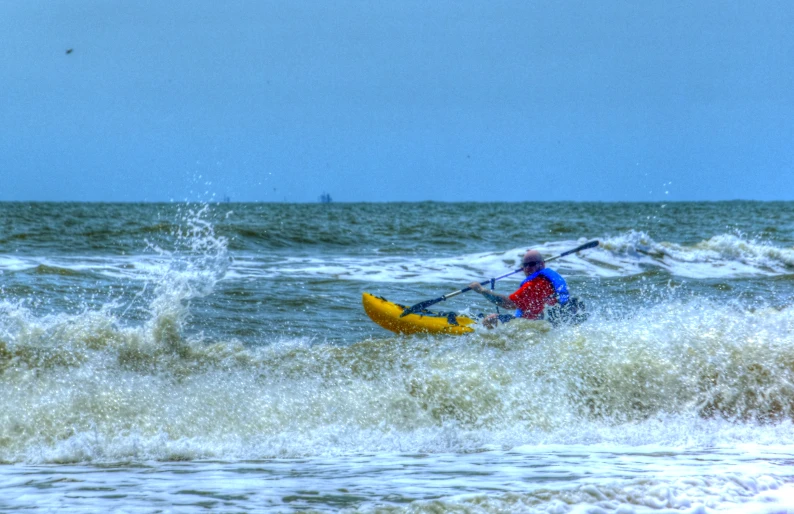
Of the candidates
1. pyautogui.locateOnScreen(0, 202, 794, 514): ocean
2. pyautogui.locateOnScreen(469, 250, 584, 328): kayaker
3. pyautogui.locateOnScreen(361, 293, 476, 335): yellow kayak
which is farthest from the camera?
pyautogui.locateOnScreen(361, 293, 476, 335): yellow kayak

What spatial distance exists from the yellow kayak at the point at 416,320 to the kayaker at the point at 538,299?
0.32m

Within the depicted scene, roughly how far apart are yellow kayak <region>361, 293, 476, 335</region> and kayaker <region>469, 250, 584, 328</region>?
0.32 m

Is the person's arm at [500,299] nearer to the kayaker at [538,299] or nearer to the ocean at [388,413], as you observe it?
the kayaker at [538,299]

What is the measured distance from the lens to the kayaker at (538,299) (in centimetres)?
877

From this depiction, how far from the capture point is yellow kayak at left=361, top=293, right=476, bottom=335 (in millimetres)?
9164

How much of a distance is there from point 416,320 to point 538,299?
1489mm

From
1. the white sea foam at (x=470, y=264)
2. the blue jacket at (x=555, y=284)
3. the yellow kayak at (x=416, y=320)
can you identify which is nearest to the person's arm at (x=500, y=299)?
the blue jacket at (x=555, y=284)

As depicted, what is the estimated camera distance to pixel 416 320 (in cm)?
959

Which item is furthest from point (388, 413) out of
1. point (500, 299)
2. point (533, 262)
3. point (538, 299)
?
point (533, 262)

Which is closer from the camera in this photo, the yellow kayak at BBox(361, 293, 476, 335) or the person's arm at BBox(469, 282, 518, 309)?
the yellow kayak at BBox(361, 293, 476, 335)

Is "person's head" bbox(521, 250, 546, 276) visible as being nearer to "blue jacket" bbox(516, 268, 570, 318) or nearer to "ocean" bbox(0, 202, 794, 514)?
"blue jacket" bbox(516, 268, 570, 318)

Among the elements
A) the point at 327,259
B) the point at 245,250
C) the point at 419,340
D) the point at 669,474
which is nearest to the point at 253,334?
the point at 419,340

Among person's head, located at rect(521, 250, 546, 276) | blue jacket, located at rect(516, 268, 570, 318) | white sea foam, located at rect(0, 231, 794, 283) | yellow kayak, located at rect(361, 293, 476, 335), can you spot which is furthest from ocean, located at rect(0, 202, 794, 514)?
white sea foam, located at rect(0, 231, 794, 283)

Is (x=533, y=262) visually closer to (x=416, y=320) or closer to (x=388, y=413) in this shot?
(x=416, y=320)
